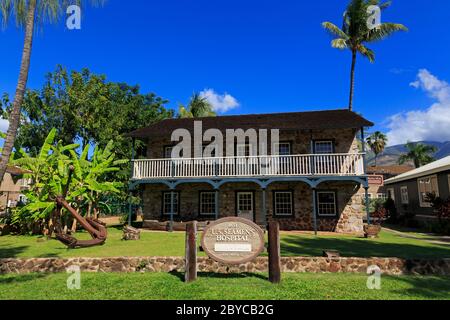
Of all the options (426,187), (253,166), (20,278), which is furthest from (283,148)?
(20,278)

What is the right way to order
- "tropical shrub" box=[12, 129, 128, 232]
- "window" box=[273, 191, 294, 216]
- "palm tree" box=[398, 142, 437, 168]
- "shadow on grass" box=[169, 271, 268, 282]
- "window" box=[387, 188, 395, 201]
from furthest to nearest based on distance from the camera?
1. "palm tree" box=[398, 142, 437, 168]
2. "window" box=[387, 188, 395, 201]
3. "window" box=[273, 191, 294, 216]
4. "tropical shrub" box=[12, 129, 128, 232]
5. "shadow on grass" box=[169, 271, 268, 282]

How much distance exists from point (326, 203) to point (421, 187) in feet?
28.1

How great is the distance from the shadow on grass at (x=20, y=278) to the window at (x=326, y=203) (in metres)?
14.5

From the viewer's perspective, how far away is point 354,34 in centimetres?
2370

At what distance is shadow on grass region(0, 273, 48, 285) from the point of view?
6496 millimetres

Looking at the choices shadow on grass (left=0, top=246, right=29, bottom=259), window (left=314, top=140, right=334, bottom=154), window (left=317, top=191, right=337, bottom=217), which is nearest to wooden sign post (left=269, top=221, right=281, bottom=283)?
shadow on grass (left=0, top=246, right=29, bottom=259)

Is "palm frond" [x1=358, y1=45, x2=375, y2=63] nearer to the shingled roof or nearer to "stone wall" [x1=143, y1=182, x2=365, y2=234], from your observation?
the shingled roof

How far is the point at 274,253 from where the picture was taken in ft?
20.5

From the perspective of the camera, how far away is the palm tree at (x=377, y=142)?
156 ft

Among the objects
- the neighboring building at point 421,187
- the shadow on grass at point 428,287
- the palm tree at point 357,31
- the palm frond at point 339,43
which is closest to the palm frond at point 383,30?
the palm tree at point 357,31

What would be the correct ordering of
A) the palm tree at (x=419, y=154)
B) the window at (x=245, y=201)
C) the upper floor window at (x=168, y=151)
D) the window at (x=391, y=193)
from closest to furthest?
1. the window at (x=245, y=201)
2. the upper floor window at (x=168, y=151)
3. the window at (x=391, y=193)
4. the palm tree at (x=419, y=154)

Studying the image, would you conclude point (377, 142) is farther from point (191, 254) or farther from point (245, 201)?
point (191, 254)

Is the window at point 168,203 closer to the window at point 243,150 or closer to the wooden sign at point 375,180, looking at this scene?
the window at point 243,150

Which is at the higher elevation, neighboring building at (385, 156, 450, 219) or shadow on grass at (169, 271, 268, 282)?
neighboring building at (385, 156, 450, 219)
